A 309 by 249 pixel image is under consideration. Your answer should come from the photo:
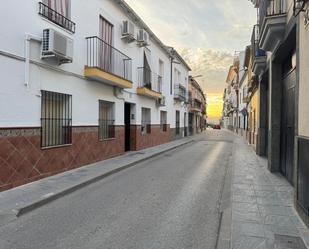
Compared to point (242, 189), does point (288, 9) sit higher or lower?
higher

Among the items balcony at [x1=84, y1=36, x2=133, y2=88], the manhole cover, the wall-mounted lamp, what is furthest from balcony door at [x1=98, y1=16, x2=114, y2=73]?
the manhole cover

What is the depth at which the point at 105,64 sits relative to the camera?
427 inches

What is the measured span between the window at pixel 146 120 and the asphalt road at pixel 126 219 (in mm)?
8450

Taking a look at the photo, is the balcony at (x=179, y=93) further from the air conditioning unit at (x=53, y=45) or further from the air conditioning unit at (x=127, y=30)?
the air conditioning unit at (x=53, y=45)

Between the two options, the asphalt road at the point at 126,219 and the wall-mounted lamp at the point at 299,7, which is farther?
the wall-mounted lamp at the point at 299,7

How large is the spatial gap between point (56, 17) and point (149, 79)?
8.57 metres

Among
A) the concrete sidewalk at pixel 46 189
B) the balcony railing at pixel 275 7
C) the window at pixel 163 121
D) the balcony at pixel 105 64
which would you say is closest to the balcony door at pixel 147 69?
the balcony at pixel 105 64

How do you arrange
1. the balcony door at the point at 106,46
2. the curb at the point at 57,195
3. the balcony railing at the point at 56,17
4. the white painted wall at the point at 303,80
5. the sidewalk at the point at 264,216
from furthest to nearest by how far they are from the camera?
the balcony door at the point at 106,46, the balcony railing at the point at 56,17, the curb at the point at 57,195, the white painted wall at the point at 303,80, the sidewalk at the point at 264,216

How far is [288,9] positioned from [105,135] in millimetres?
7609

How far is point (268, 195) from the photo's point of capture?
6.26 m

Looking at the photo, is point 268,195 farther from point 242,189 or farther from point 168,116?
point 168,116

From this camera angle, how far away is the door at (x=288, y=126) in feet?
23.7

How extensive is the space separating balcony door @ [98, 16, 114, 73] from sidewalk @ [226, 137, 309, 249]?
602 centimetres

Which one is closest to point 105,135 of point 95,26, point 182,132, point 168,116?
point 95,26
